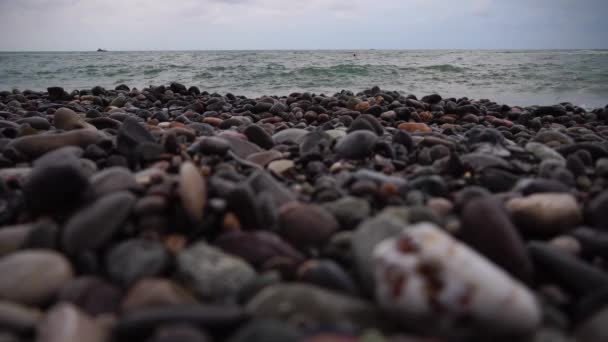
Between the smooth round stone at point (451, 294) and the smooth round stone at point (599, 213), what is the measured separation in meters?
0.64

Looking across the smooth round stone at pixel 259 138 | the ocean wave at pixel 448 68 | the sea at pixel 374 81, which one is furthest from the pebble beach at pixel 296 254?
the ocean wave at pixel 448 68

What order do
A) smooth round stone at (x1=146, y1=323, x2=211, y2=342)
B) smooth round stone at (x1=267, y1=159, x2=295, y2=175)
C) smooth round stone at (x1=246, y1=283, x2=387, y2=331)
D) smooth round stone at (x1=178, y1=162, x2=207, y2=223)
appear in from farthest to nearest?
smooth round stone at (x1=267, y1=159, x2=295, y2=175) → smooth round stone at (x1=178, y1=162, x2=207, y2=223) → smooth round stone at (x1=246, y1=283, x2=387, y2=331) → smooth round stone at (x1=146, y1=323, x2=211, y2=342)

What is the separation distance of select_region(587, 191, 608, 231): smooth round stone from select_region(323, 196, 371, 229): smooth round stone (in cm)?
84

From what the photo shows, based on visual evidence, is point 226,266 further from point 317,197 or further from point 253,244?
point 317,197

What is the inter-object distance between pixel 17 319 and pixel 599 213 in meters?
1.93

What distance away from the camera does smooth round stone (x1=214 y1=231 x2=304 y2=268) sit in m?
1.24

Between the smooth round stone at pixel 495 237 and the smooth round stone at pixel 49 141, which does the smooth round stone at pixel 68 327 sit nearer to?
the smooth round stone at pixel 495 237

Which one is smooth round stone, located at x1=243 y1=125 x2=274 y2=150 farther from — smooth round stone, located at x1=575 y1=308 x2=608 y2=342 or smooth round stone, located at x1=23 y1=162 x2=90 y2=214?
smooth round stone, located at x1=575 y1=308 x2=608 y2=342

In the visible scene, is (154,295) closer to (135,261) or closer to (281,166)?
(135,261)

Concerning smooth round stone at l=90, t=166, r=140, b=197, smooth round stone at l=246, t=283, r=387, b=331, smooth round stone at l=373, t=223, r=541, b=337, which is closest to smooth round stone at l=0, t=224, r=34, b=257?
smooth round stone at l=90, t=166, r=140, b=197

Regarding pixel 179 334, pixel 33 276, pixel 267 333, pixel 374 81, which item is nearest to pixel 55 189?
pixel 33 276

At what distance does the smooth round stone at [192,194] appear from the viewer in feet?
4.40

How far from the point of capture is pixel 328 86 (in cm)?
962

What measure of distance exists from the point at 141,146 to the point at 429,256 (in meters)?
1.64
